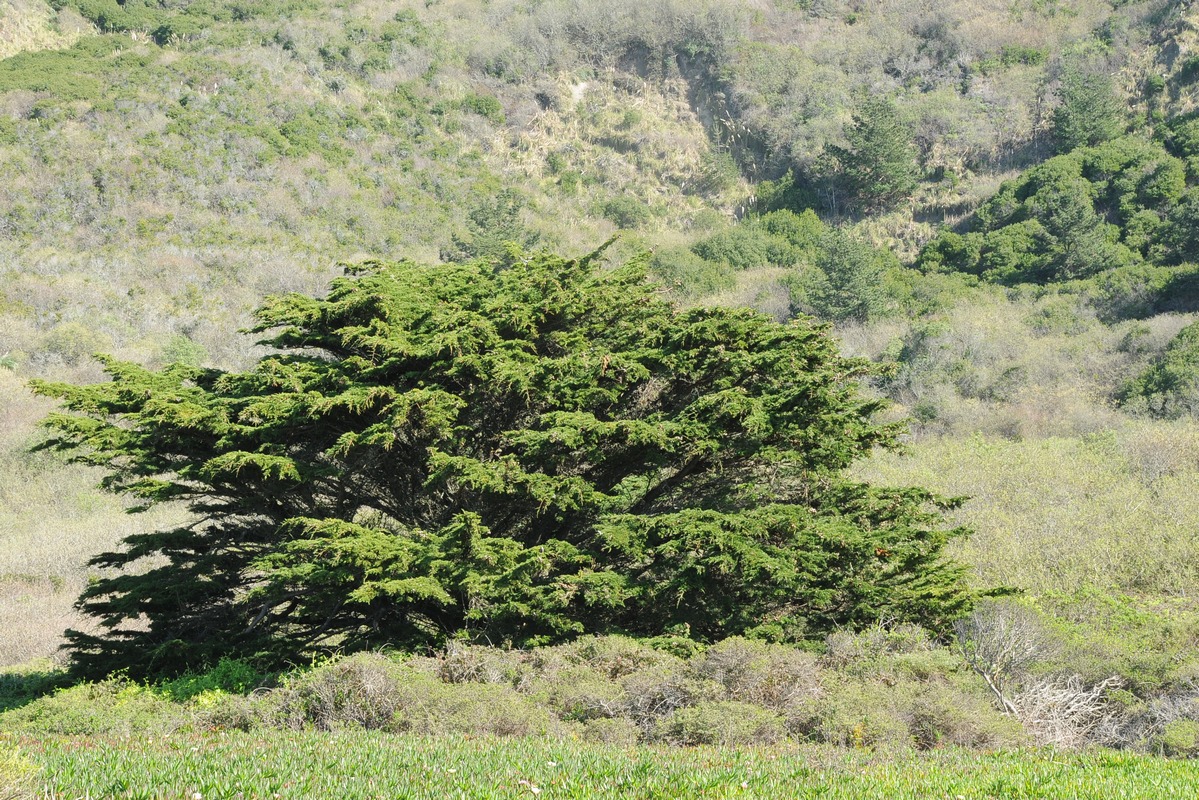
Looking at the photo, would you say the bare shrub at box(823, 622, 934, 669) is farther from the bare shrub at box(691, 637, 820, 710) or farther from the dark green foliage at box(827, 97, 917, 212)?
the dark green foliage at box(827, 97, 917, 212)

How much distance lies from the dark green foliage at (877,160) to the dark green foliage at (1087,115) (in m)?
7.24

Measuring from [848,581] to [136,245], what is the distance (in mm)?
41063

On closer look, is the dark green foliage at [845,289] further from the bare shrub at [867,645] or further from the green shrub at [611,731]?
the green shrub at [611,731]

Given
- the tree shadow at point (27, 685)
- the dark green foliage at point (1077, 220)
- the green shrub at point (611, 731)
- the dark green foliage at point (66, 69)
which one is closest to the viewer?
the green shrub at point (611, 731)

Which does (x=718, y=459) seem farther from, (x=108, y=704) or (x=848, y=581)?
(x=108, y=704)

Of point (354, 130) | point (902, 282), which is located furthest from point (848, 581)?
point (354, 130)

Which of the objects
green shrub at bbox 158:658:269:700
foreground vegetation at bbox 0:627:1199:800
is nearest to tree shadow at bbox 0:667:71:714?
foreground vegetation at bbox 0:627:1199:800

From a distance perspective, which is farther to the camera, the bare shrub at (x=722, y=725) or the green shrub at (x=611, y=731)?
the green shrub at (x=611, y=731)

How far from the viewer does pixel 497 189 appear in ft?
174

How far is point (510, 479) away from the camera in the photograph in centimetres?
1105

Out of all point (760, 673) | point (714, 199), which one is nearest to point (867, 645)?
point (760, 673)

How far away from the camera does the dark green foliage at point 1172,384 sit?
2597cm

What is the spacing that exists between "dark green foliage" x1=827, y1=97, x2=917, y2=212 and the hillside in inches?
8.0

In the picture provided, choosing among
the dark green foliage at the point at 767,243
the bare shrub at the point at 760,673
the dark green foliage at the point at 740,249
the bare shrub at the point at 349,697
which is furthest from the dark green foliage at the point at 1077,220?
the bare shrub at the point at 349,697
